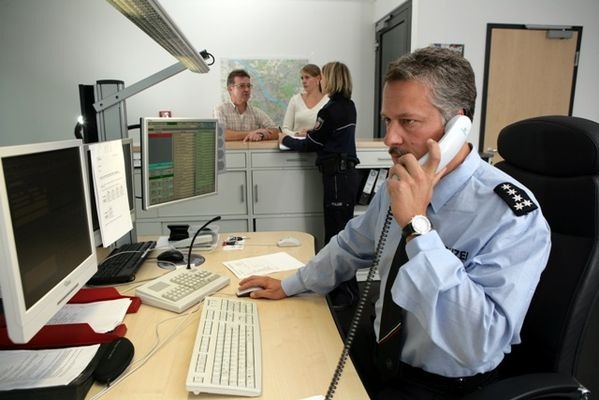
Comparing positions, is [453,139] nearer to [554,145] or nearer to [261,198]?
[554,145]

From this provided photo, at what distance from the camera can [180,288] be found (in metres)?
1.26

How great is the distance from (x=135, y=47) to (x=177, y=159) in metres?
3.16

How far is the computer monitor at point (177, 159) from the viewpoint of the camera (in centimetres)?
158

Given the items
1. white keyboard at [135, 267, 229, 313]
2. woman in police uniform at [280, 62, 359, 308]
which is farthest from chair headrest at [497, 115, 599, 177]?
woman in police uniform at [280, 62, 359, 308]

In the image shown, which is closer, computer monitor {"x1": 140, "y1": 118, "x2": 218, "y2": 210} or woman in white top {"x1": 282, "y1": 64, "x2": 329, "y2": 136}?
computer monitor {"x1": 140, "y1": 118, "x2": 218, "y2": 210}

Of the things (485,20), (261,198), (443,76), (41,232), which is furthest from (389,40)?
(41,232)

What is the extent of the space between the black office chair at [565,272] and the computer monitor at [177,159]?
1255mm

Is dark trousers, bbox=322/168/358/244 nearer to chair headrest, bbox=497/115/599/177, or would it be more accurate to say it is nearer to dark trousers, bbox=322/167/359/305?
dark trousers, bbox=322/167/359/305

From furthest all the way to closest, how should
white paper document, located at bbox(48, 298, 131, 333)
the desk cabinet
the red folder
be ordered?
1. the desk cabinet
2. white paper document, located at bbox(48, 298, 131, 333)
3. the red folder

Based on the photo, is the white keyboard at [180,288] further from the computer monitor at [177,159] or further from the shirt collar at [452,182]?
the shirt collar at [452,182]

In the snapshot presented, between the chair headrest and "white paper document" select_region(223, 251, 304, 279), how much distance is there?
2.68 feet

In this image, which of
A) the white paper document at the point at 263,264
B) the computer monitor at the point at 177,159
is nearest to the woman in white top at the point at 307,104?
the computer monitor at the point at 177,159

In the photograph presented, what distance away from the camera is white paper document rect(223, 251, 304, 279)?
149 cm

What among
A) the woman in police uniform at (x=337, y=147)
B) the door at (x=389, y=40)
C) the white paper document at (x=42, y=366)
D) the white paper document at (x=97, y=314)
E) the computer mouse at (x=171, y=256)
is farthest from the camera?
the door at (x=389, y=40)
